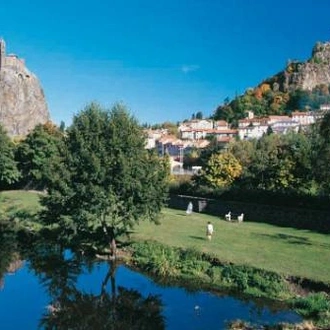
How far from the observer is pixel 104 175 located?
102 ft

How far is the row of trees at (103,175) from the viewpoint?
31.3m

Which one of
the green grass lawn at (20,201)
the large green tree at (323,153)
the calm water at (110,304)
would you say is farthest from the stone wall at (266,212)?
the calm water at (110,304)

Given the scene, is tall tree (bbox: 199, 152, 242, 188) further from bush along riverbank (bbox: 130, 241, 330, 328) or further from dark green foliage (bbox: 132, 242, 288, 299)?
bush along riverbank (bbox: 130, 241, 330, 328)

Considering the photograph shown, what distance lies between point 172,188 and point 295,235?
2631 cm

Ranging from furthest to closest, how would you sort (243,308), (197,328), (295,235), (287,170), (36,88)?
(36,88)
(287,170)
(295,235)
(243,308)
(197,328)

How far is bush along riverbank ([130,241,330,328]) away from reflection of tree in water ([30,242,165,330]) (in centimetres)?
261

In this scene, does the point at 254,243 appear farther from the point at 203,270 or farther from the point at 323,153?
the point at 323,153

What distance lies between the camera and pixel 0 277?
96.8 feet

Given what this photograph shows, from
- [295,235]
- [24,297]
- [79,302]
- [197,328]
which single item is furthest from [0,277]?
[295,235]

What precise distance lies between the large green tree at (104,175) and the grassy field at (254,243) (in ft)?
12.8

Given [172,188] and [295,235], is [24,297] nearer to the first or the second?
[295,235]

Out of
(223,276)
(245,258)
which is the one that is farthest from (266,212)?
(223,276)

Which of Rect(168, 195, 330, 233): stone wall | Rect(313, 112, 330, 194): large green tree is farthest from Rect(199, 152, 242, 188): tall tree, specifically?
Rect(313, 112, 330, 194): large green tree

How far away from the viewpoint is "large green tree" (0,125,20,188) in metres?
70.3
